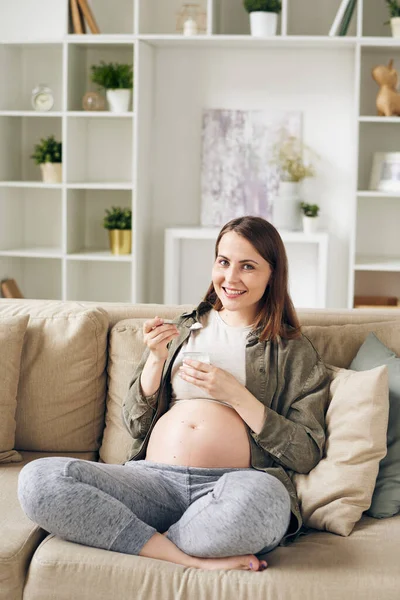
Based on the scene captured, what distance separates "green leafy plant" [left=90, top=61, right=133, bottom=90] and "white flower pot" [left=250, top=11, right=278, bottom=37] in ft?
2.24

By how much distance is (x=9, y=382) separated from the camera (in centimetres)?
231

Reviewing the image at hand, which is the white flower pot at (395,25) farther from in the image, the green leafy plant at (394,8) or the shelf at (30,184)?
the shelf at (30,184)

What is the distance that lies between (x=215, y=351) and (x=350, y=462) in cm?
45

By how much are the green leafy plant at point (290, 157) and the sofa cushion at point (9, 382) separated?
8.19 ft

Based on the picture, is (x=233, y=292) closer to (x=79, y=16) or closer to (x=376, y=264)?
(x=376, y=264)

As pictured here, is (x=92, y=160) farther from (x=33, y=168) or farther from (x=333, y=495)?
(x=333, y=495)

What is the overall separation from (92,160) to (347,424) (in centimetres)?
309

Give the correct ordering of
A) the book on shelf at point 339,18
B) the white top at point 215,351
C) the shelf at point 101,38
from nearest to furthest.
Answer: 1. the white top at point 215,351
2. the book on shelf at point 339,18
3. the shelf at point 101,38

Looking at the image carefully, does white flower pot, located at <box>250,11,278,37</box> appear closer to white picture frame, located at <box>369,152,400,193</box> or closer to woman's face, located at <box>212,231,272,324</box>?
white picture frame, located at <box>369,152,400,193</box>

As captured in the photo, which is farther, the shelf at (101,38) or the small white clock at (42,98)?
the small white clock at (42,98)

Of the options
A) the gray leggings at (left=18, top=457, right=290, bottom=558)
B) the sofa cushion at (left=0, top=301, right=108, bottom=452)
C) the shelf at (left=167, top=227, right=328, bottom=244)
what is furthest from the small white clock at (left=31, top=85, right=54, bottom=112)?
the gray leggings at (left=18, top=457, right=290, bottom=558)

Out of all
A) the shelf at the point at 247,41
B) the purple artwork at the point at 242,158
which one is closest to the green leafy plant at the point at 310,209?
the purple artwork at the point at 242,158

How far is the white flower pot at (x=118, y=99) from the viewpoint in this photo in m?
4.45

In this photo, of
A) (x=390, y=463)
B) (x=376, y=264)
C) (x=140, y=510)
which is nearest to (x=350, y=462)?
(x=390, y=463)
